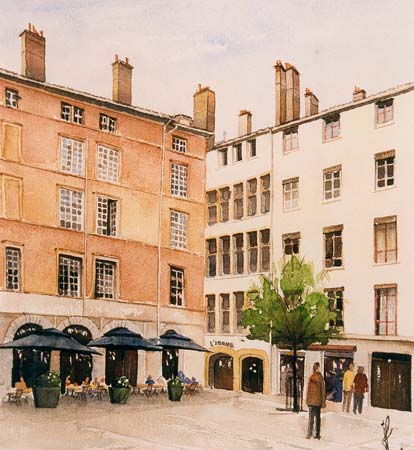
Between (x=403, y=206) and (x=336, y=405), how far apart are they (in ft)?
6.55

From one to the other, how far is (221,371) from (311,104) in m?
2.91

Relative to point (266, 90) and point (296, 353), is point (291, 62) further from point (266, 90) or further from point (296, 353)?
point (296, 353)

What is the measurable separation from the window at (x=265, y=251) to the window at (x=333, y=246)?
2.03ft

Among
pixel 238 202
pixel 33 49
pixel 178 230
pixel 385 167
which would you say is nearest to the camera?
pixel 33 49

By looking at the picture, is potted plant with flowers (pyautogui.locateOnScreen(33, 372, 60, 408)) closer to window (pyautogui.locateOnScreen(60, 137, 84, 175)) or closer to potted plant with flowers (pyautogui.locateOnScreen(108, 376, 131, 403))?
potted plant with flowers (pyautogui.locateOnScreen(108, 376, 131, 403))

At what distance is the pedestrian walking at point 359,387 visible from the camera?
880cm

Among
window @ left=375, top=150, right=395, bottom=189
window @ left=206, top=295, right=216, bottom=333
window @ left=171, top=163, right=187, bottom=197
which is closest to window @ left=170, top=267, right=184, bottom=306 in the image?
window @ left=206, top=295, right=216, bottom=333

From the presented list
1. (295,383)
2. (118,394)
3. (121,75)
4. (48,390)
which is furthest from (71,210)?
(295,383)

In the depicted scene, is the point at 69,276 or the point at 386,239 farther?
the point at 69,276

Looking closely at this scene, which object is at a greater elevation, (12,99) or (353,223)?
(12,99)

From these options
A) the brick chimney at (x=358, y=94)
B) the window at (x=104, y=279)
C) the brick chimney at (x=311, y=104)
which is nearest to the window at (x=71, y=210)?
the window at (x=104, y=279)

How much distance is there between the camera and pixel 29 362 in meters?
9.45

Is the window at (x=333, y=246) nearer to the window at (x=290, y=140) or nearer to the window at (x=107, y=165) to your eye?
the window at (x=290, y=140)

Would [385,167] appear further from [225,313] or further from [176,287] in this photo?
[176,287]
